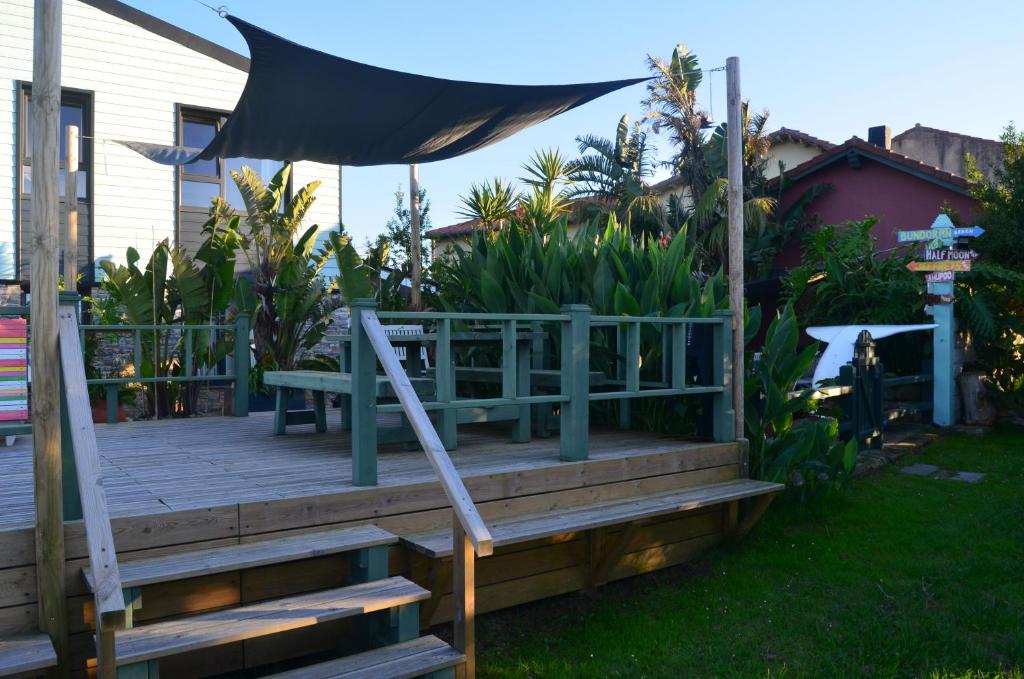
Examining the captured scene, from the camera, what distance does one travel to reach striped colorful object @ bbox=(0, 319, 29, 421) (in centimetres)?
514

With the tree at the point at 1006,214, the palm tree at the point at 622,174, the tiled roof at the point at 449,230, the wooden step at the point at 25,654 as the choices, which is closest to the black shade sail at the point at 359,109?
the wooden step at the point at 25,654

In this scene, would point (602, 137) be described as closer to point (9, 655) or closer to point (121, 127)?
point (121, 127)

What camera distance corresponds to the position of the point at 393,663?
301cm

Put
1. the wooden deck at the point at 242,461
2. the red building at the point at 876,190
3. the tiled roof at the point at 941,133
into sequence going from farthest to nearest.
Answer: the tiled roof at the point at 941,133 → the red building at the point at 876,190 → the wooden deck at the point at 242,461

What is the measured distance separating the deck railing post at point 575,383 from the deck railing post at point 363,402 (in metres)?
1.17

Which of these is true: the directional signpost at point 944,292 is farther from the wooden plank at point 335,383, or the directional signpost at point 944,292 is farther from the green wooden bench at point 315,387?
the wooden plank at point 335,383

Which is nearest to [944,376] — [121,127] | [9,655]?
[9,655]

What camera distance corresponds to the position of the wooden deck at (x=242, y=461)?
3.59m

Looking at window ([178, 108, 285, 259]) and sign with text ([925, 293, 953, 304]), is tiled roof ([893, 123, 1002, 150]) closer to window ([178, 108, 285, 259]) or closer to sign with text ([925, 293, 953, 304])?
sign with text ([925, 293, 953, 304])

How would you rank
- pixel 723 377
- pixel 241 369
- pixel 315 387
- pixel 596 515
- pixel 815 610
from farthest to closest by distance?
pixel 241 369
pixel 723 377
pixel 315 387
pixel 815 610
pixel 596 515

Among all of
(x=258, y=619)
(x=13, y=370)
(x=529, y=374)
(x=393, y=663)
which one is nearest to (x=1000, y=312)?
(x=529, y=374)

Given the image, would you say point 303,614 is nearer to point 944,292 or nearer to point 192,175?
point 944,292

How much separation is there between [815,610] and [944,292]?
6125 mm

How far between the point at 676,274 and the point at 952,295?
4.87 metres
